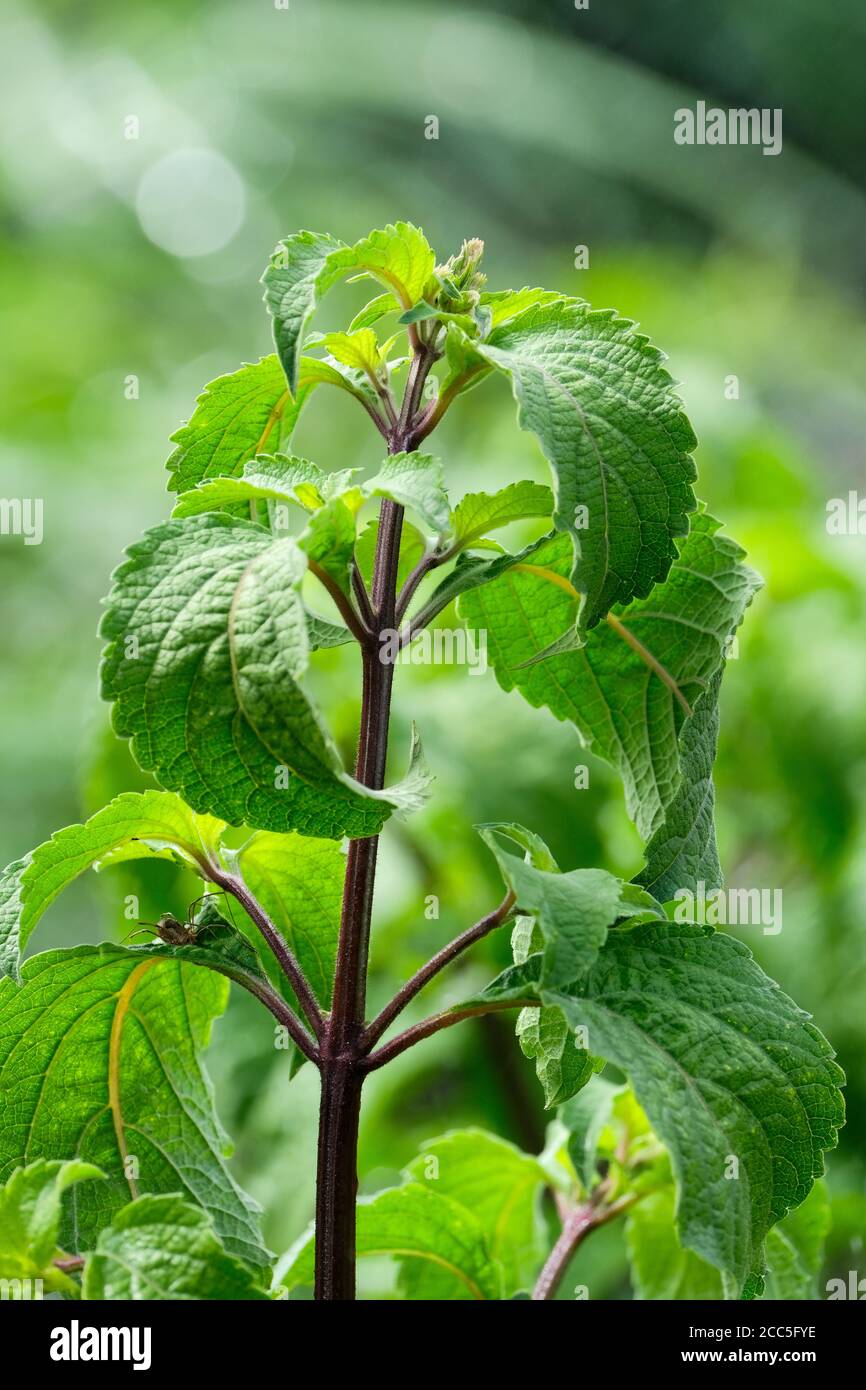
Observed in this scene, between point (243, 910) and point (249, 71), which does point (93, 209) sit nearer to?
point (249, 71)

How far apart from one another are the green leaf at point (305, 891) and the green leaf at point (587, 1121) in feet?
0.41

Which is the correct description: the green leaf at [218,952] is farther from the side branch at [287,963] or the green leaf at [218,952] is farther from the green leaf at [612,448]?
the green leaf at [612,448]

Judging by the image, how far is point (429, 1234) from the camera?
1.79ft

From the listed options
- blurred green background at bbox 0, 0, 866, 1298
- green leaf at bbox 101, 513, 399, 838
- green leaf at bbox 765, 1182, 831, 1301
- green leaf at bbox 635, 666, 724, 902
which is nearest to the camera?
green leaf at bbox 101, 513, 399, 838

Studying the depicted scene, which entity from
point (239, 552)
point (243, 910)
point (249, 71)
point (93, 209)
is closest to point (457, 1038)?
point (243, 910)

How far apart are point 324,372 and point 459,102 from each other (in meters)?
2.54

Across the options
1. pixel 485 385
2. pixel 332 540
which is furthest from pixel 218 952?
pixel 485 385

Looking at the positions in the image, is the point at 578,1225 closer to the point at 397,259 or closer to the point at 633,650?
the point at 633,650

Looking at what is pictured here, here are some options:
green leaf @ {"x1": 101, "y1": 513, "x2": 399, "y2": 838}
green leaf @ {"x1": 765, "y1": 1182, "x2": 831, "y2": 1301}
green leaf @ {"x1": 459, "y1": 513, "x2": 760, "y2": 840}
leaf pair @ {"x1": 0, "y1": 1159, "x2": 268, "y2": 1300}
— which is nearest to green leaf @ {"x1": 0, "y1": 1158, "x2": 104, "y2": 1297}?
leaf pair @ {"x1": 0, "y1": 1159, "x2": 268, "y2": 1300}

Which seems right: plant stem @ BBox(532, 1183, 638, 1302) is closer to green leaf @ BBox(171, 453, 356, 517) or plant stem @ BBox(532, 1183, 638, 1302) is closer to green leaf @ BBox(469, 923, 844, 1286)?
green leaf @ BBox(469, 923, 844, 1286)

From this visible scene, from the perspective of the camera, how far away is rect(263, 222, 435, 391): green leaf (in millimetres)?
386

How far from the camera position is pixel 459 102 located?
276cm

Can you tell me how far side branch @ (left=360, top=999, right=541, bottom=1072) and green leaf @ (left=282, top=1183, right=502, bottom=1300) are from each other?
135 mm

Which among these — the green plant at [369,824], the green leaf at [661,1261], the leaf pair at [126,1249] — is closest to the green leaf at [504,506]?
the green plant at [369,824]
